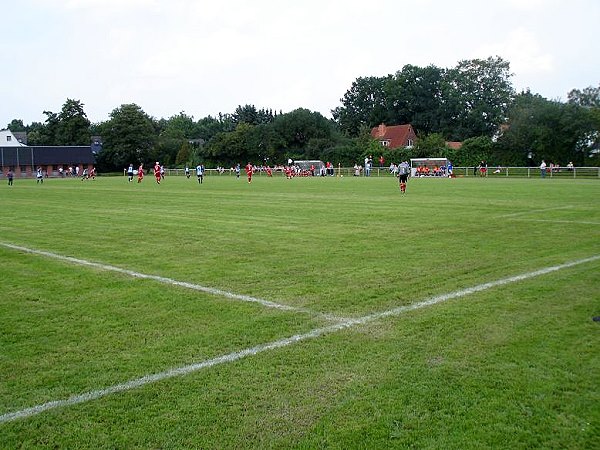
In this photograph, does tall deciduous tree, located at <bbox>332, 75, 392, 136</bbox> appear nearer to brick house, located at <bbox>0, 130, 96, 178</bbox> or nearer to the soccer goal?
the soccer goal

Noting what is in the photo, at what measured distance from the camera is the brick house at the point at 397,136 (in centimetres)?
10545

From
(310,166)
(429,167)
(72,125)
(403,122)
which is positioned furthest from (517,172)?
(72,125)

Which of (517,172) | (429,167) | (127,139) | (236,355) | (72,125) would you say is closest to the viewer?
(236,355)

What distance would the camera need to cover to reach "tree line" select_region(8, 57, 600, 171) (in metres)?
58.4

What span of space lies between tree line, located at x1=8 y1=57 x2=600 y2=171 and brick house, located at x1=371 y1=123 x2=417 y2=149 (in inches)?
105

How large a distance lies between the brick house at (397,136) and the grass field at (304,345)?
95623 millimetres

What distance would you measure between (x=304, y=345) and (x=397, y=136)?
104443 mm

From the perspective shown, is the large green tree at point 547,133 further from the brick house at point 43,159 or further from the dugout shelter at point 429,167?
the brick house at point 43,159

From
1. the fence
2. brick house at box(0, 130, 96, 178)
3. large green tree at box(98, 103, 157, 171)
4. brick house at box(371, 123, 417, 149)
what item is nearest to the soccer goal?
the fence

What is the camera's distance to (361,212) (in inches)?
739

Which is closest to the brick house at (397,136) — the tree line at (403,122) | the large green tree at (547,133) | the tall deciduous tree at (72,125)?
the tree line at (403,122)

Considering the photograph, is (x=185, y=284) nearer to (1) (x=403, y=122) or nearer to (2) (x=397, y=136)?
(2) (x=397, y=136)

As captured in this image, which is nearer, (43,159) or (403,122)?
(43,159)

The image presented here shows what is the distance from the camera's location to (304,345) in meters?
5.57
